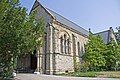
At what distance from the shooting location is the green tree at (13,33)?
16.0 meters

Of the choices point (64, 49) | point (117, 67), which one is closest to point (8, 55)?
point (64, 49)

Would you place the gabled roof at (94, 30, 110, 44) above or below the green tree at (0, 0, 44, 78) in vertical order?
above

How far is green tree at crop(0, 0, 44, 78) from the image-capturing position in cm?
1603

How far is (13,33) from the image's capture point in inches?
632

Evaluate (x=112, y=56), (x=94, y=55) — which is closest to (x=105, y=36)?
(x=112, y=56)

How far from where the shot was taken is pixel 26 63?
37281mm

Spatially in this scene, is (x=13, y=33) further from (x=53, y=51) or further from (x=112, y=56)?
(x=112, y=56)

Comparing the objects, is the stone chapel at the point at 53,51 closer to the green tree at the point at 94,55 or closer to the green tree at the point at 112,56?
the green tree at the point at 94,55

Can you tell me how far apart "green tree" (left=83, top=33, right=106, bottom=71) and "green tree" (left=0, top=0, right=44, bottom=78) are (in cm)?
2367

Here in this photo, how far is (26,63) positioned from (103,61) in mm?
16429

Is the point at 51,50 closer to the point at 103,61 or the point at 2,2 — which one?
the point at 103,61

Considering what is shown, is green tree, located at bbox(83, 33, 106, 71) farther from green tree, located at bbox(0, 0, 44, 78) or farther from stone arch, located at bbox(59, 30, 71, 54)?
green tree, located at bbox(0, 0, 44, 78)

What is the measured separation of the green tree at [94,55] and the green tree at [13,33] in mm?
23667

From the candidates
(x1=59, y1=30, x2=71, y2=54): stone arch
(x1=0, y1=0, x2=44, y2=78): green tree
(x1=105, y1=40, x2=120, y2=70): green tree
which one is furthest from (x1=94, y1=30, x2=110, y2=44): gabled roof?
(x1=0, y1=0, x2=44, y2=78): green tree
